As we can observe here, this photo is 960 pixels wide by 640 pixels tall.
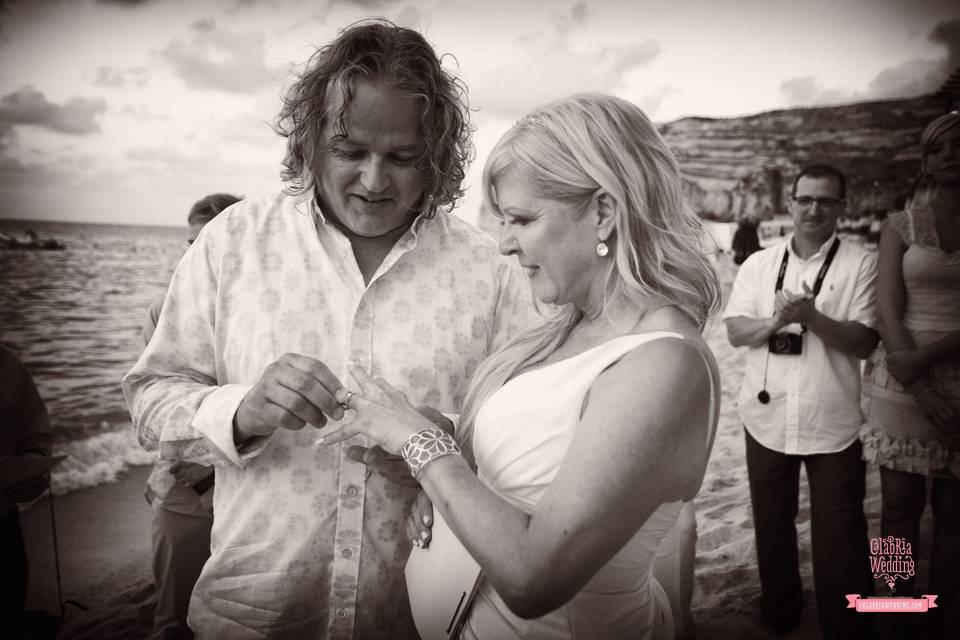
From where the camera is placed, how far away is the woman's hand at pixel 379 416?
120 centimetres

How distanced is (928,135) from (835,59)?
349 centimetres

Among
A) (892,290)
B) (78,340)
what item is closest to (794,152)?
(892,290)

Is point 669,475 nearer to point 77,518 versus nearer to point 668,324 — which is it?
point 668,324

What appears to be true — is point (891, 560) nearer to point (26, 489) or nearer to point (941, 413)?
point (941, 413)

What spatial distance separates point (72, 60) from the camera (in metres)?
7.03

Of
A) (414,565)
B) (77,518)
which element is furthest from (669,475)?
(77,518)

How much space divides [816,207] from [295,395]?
9.65ft

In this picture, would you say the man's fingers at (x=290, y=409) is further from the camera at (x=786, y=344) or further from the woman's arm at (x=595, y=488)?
the camera at (x=786, y=344)

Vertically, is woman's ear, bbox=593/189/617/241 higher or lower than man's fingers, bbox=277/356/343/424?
higher

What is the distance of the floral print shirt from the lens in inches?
59.3

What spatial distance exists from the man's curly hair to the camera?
7.20 ft

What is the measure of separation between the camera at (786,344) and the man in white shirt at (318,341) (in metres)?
2.19

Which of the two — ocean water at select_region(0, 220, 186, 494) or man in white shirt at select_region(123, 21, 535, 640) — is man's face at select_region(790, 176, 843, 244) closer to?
man in white shirt at select_region(123, 21, 535, 640)

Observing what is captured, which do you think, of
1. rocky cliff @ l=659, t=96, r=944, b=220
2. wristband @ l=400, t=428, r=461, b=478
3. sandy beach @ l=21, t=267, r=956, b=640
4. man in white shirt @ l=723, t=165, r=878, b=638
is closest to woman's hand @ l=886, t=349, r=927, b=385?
man in white shirt @ l=723, t=165, r=878, b=638
